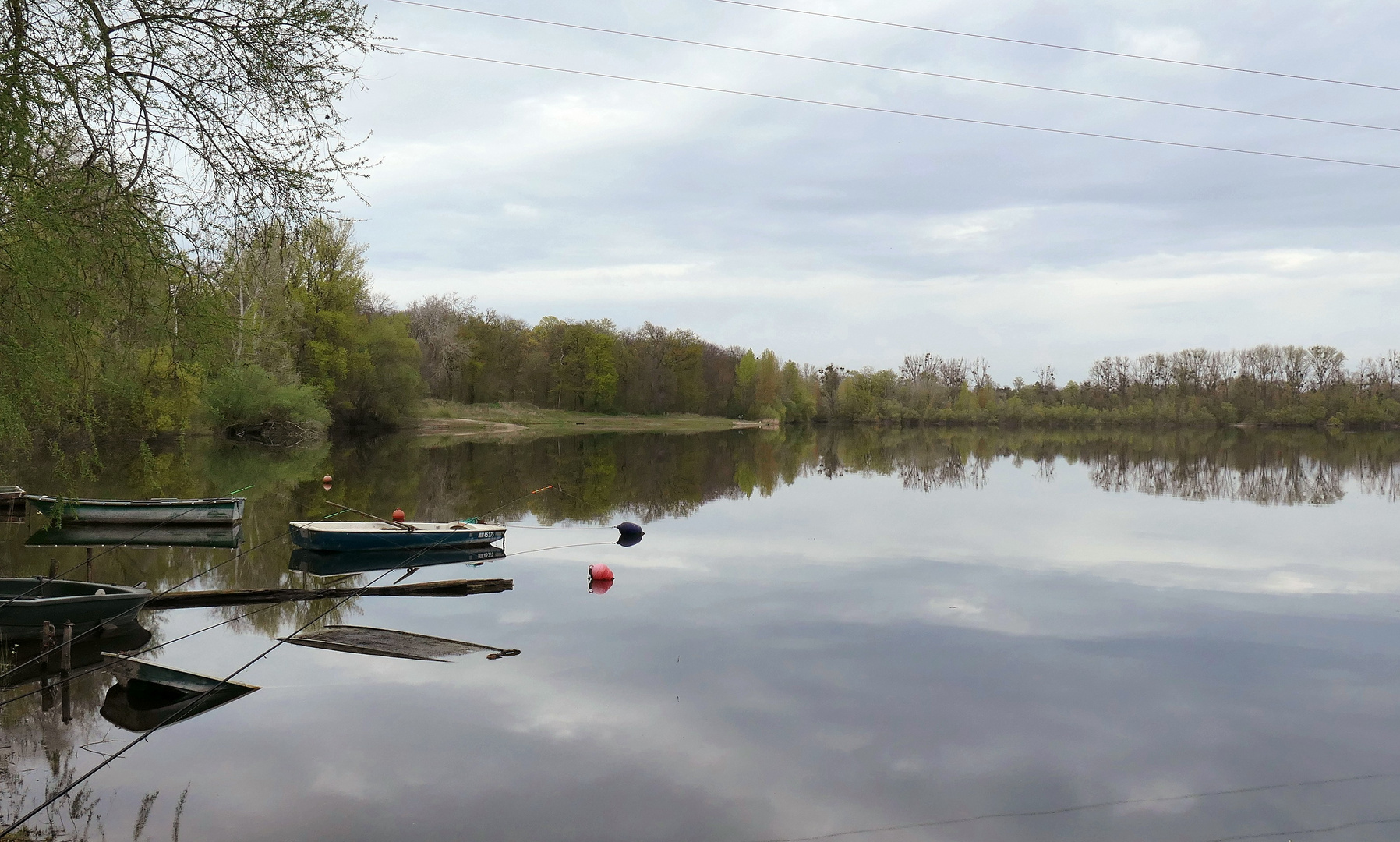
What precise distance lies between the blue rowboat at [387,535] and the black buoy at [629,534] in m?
3.11

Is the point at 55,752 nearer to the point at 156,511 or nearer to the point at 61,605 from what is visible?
the point at 61,605

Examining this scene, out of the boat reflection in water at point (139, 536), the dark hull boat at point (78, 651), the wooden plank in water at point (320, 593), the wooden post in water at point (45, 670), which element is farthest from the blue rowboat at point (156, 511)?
the wooden post in water at point (45, 670)

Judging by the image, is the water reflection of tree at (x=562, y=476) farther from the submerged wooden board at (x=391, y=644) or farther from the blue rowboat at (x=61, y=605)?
the blue rowboat at (x=61, y=605)

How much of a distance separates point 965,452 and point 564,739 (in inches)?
2119

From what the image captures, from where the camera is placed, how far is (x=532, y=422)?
86875mm

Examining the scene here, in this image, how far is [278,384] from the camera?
54438 mm

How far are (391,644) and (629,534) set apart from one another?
34.2ft

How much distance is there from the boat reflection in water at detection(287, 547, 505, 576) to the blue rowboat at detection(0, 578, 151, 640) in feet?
18.1

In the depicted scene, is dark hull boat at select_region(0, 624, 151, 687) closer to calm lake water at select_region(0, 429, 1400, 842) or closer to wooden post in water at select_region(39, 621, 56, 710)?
wooden post in water at select_region(39, 621, 56, 710)

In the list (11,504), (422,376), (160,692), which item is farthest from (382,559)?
(422,376)

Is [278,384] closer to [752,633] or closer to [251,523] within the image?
[251,523]

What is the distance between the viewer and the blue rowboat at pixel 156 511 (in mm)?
22094

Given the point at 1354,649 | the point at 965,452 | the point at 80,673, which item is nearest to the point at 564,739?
the point at 80,673

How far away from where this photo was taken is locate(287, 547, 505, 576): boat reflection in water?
1866 centimetres
